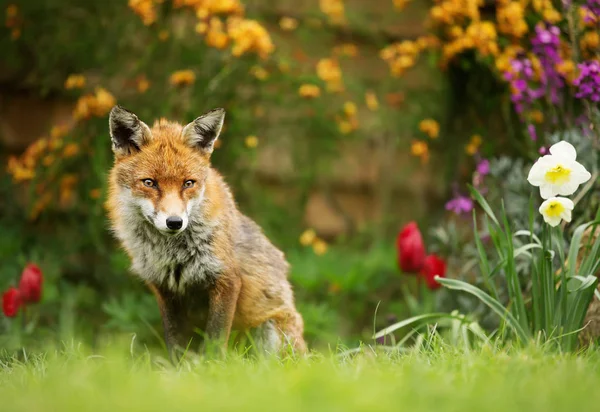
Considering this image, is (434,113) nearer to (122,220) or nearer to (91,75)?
(91,75)

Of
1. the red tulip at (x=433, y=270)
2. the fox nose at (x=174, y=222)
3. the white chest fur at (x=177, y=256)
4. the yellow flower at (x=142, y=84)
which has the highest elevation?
the yellow flower at (x=142, y=84)

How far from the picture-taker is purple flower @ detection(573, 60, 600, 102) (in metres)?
4.07

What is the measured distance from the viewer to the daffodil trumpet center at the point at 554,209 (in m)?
3.44

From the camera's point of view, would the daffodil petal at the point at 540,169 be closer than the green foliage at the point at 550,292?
Yes

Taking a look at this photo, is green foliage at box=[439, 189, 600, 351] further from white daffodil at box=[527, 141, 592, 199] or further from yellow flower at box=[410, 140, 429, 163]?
yellow flower at box=[410, 140, 429, 163]

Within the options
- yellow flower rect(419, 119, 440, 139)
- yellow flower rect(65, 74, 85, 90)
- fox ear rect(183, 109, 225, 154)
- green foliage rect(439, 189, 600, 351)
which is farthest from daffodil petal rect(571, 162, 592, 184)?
yellow flower rect(65, 74, 85, 90)

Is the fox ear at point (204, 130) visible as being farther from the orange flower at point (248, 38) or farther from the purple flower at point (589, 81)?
the purple flower at point (589, 81)

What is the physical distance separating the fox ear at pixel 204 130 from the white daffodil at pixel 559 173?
57.7 inches

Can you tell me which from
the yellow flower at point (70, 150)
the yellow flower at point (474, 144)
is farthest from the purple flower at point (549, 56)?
the yellow flower at point (70, 150)

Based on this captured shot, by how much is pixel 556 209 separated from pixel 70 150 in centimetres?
359

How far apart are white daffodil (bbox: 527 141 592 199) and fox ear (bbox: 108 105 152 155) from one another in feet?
5.85

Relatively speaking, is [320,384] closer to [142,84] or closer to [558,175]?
[558,175]

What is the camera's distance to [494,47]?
17.6 ft

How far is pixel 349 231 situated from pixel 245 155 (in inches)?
71.3
